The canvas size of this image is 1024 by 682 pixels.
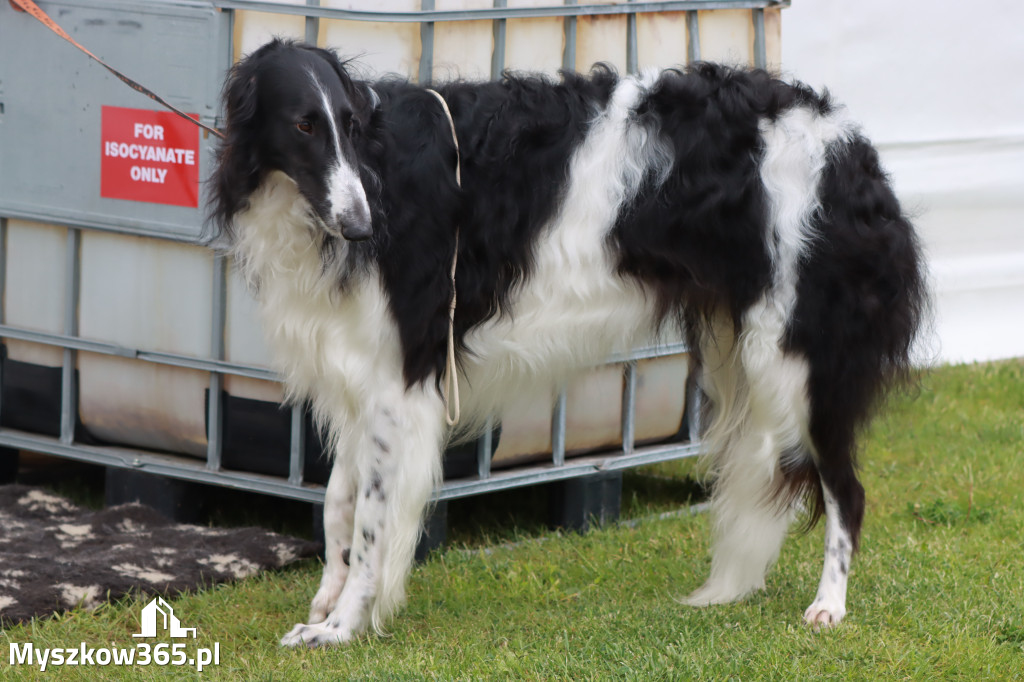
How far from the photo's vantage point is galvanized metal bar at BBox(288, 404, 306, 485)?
4.42 meters

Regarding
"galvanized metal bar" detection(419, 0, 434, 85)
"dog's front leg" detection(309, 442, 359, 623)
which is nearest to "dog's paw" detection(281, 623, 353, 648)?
"dog's front leg" detection(309, 442, 359, 623)

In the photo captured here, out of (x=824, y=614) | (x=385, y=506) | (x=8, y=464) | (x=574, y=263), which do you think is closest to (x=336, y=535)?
(x=385, y=506)

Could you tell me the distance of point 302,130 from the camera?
10.6 feet

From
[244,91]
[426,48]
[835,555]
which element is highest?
[426,48]

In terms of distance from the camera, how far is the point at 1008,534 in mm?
4746

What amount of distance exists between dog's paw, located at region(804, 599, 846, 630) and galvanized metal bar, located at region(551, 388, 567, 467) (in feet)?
4.04

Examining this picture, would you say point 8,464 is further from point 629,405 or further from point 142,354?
point 629,405

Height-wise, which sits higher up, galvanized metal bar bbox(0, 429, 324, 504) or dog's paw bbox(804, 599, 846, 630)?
galvanized metal bar bbox(0, 429, 324, 504)

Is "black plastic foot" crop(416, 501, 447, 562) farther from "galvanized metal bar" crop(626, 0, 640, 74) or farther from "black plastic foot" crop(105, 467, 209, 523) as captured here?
"galvanized metal bar" crop(626, 0, 640, 74)

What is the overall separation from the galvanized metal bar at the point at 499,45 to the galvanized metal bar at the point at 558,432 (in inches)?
48.6

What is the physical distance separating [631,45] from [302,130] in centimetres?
167

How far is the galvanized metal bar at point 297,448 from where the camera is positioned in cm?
442

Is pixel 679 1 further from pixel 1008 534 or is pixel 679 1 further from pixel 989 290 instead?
pixel 989 290

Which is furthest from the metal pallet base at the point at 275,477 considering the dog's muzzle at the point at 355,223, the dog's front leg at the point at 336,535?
the dog's muzzle at the point at 355,223
